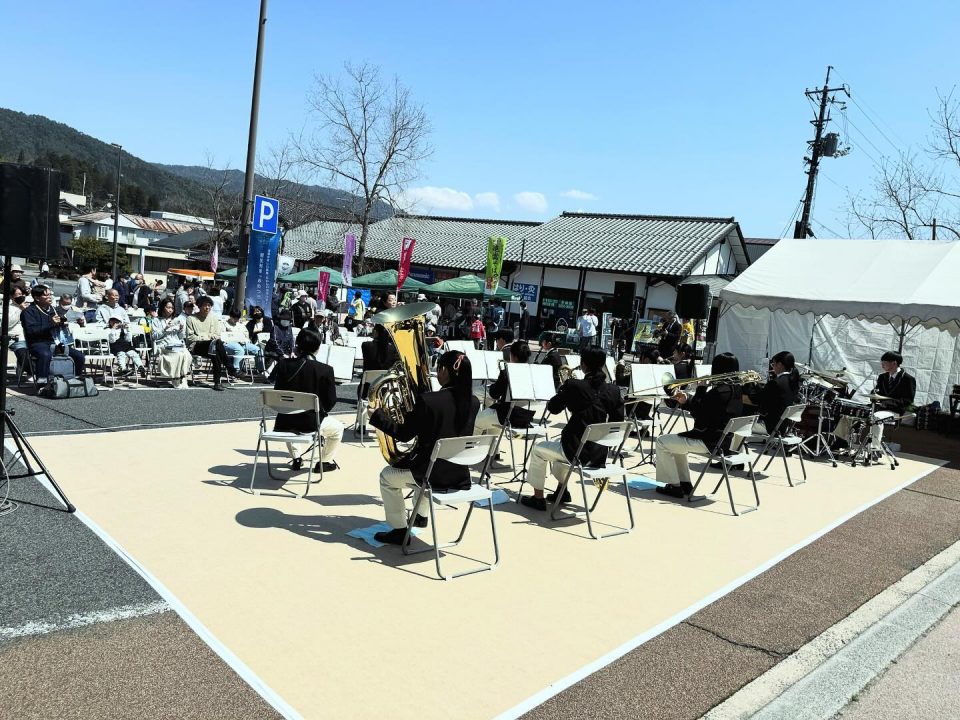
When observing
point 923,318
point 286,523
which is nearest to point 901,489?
point 923,318

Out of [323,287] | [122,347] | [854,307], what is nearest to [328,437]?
[122,347]

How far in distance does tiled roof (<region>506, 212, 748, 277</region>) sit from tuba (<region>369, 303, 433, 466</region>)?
21.6 meters

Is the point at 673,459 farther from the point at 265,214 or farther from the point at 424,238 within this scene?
the point at 424,238

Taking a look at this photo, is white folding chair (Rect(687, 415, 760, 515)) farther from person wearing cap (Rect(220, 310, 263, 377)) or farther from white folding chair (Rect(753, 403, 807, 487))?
person wearing cap (Rect(220, 310, 263, 377))

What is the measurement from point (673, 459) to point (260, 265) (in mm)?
8989

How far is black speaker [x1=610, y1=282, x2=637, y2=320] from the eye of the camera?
25969 mm

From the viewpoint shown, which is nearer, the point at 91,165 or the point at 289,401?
the point at 289,401

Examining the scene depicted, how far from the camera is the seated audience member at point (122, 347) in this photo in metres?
10.9

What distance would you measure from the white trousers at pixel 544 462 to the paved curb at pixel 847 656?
8.00ft

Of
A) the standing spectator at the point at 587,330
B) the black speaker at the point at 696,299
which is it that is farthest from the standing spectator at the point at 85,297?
the standing spectator at the point at 587,330

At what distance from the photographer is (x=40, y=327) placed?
9.75 m

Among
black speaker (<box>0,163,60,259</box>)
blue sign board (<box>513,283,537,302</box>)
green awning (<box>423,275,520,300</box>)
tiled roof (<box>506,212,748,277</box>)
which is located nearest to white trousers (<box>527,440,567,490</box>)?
black speaker (<box>0,163,60,259</box>)

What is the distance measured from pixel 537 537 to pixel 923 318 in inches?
338

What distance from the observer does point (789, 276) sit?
13492 millimetres
